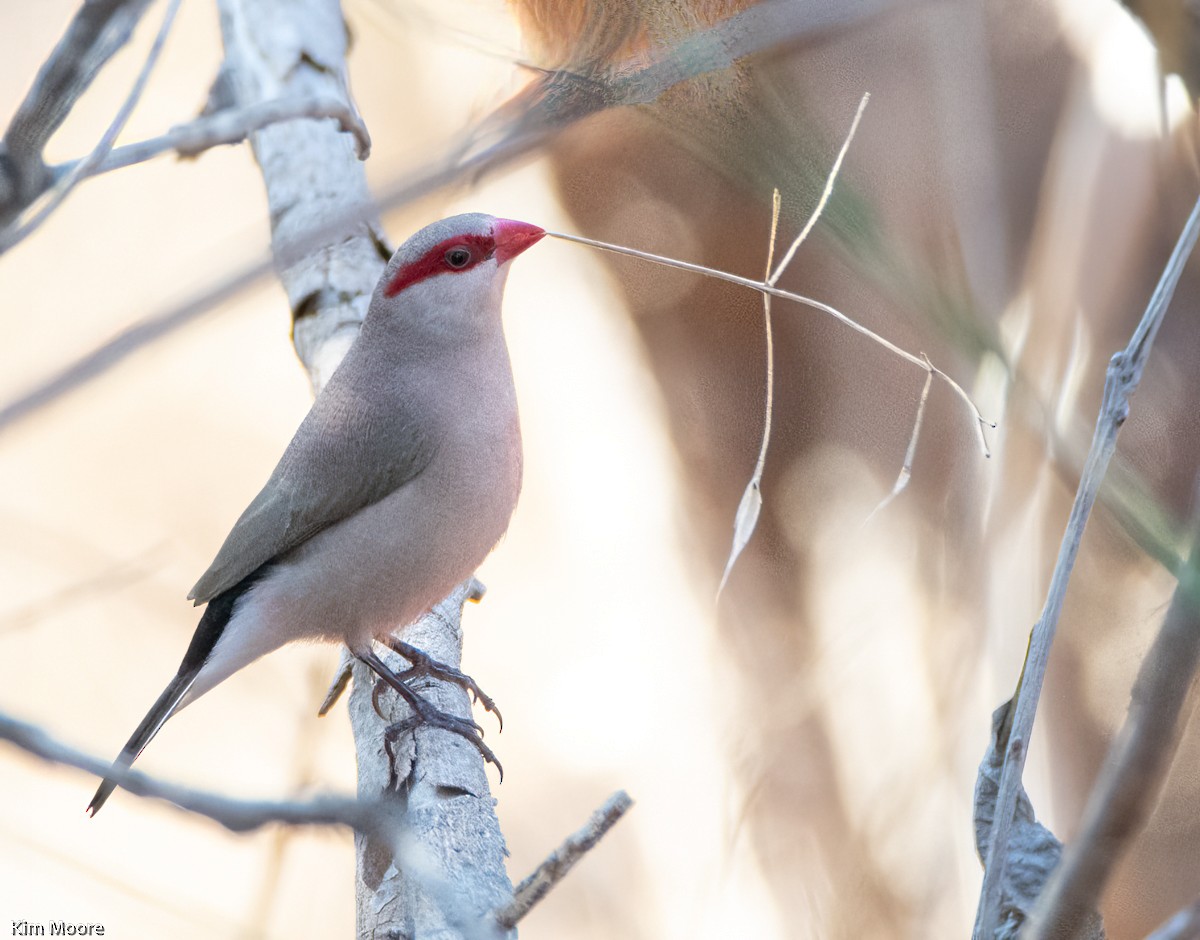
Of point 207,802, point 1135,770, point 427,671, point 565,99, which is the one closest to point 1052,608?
point 1135,770

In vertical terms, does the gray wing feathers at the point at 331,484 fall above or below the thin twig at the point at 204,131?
above

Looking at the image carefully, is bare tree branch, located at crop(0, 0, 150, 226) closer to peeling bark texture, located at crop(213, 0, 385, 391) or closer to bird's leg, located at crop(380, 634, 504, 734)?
bird's leg, located at crop(380, 634, 504, 734)

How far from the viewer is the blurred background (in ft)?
6.32

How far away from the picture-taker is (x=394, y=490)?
1.61m

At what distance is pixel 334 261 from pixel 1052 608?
160cm

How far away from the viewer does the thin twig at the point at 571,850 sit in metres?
0.62

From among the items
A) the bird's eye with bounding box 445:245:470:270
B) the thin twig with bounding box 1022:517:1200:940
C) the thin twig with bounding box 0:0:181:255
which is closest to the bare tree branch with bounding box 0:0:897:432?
the bird's eye with bounding box 445:245:470:270

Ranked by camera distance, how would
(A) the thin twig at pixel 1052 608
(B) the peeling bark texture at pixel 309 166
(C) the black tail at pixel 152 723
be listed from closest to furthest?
(A) the thin twig at pixel 1052 608
(C) the black tail at pixel 152 723
(B) the peeling bark texture at pixel 309 166

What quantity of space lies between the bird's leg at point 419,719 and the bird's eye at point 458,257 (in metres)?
0.59

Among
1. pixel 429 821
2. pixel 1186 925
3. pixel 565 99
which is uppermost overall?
pixel 565 99

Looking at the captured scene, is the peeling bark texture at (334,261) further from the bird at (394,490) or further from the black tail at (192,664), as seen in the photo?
the black tail at (192,664)

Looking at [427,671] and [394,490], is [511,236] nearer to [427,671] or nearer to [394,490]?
[394,490]

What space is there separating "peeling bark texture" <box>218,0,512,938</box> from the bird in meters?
0.11

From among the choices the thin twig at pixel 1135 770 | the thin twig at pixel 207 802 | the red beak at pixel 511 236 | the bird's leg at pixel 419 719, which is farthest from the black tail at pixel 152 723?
the thin twig at pixel 1135 770
